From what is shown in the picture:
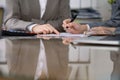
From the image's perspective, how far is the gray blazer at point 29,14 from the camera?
1.74 meters

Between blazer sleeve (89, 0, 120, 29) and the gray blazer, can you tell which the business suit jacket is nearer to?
the gray blazer

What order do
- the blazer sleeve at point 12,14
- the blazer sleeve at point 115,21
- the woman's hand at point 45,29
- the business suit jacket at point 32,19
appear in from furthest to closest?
the blazer sleeve at point 115,21 → the blazer sleeve at point 12,14 → the woman's hand at point 45,29 → the business suit jacket at point 32,19

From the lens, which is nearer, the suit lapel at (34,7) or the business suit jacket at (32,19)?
the business suit jacket at (32,19)

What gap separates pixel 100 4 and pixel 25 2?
1481 millimetres

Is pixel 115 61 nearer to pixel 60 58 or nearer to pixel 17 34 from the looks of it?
pixel 60 58

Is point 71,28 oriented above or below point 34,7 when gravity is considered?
below

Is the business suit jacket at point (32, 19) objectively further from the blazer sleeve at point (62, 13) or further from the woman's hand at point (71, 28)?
the woman's hand at point (71, 28)

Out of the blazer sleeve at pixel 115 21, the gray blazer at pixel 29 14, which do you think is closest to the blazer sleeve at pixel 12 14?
the gray blazer at pixel 29 14

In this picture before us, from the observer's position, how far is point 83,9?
301 cm

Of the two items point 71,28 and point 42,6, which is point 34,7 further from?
point 71,28

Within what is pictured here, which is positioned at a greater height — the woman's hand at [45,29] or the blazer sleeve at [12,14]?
the blazer sleeve at [12,14]

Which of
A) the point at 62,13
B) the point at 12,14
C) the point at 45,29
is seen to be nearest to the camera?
the point at 45,29

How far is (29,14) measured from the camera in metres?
1.80

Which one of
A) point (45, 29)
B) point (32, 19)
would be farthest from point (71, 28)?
point (32, 19)
